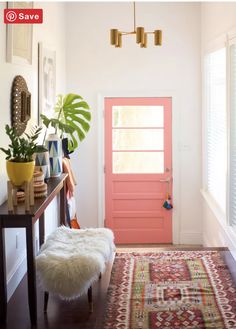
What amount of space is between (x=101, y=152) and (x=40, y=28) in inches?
82.2

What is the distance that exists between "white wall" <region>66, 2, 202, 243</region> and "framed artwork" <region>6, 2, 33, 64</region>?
85.6 inches

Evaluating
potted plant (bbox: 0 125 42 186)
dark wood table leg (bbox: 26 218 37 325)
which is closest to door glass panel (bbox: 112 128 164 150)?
potted plant (bbox: 0 125 42 186)

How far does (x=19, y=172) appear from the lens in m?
3.13

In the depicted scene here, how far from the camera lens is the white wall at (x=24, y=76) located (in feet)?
11.4

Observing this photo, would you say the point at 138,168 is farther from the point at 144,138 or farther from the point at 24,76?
the point at 24,76

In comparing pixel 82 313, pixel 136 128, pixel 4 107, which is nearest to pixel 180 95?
pixel 136 128

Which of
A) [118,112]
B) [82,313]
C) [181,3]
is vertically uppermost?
[181,3]

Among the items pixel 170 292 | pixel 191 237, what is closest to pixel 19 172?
pixel 170 292

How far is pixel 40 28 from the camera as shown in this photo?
15.5ft

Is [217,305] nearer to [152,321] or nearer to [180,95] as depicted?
[152,321]

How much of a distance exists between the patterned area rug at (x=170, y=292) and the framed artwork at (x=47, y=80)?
5.22ft

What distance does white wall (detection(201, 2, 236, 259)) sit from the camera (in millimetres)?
4344

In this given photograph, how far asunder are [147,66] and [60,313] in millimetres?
3787

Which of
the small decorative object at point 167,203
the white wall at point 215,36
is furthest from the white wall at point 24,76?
the white wall at point 215,36
